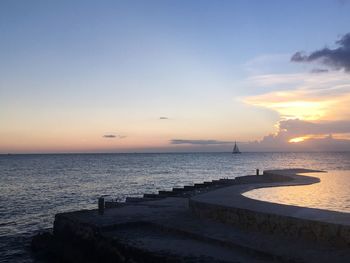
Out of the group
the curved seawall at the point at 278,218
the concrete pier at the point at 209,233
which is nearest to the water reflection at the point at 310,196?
the concrete pier at the point at 209,233

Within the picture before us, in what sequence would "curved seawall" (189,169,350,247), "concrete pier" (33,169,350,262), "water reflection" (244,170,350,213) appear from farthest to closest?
"water reflection" (244,170,350,213), "curved seawall" (189,169,350,247), "concrete pier" (33,169,350,262)

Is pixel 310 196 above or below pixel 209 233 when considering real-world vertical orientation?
above

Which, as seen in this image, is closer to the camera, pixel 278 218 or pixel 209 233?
pixel 278 218

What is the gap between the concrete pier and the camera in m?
11.3

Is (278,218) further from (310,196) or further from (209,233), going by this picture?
(310,196)

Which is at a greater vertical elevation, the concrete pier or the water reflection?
the water reflection

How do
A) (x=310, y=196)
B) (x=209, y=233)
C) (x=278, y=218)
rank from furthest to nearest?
(x=310, y=196) < (x=209, y=233) < (x=278, y=218)

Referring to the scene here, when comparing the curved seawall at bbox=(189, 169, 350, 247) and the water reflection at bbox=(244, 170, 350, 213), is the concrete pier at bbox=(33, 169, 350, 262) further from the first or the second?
the water reflection at bbox=(244, 170, 350, 213)

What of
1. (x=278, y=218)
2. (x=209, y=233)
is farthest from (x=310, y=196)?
(x=209, y=233)

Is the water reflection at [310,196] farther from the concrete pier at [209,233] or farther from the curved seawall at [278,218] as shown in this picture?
the curved seawall at [278,218]

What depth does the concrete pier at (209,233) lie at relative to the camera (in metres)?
11.3

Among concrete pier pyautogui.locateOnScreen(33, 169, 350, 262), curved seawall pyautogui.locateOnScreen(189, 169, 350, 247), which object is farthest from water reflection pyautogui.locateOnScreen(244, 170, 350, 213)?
curved seawall pyautogui.locateOnScreen(189, 169, 350, 247)

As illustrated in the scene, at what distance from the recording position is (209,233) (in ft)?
44.3

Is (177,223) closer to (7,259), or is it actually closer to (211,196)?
(211,196)
